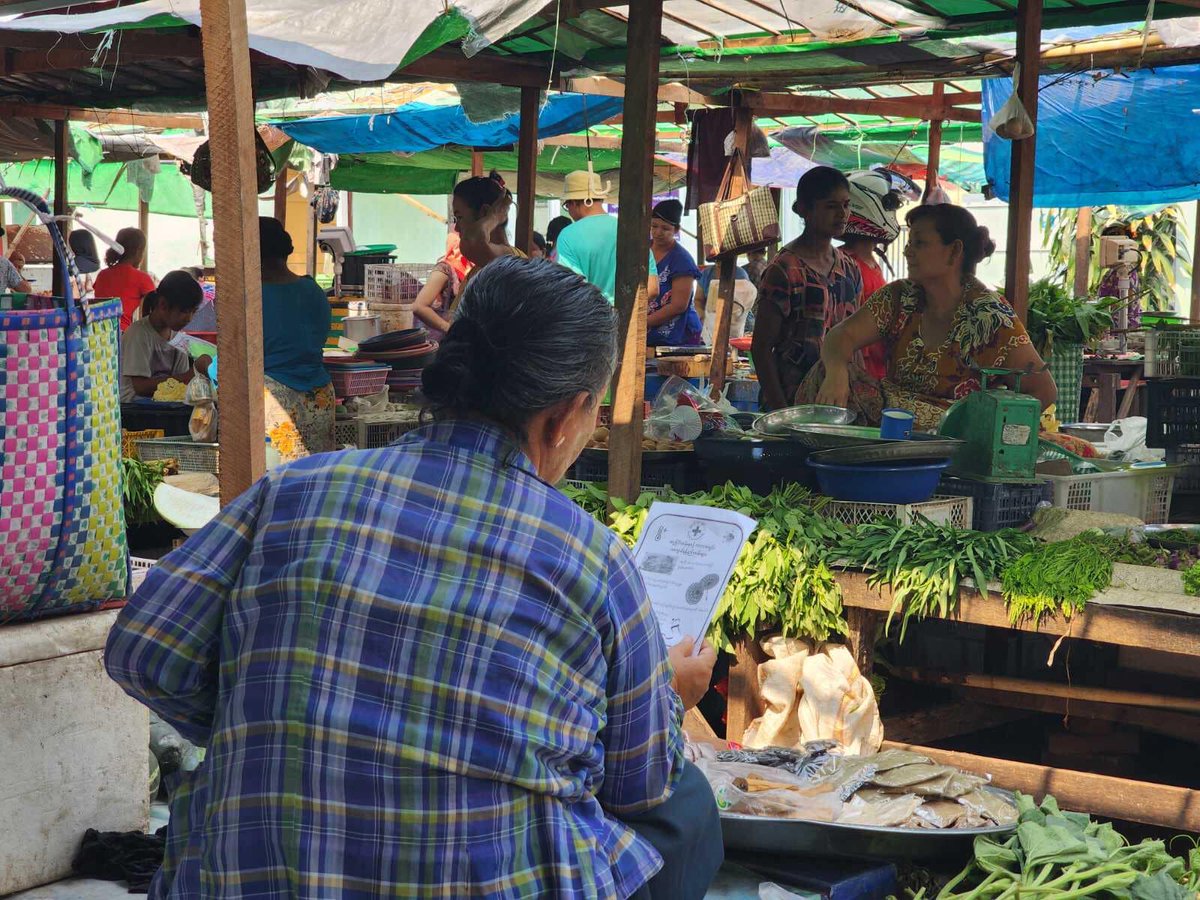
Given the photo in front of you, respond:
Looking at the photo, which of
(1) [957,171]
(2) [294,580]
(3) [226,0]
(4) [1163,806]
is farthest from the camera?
(1) [957,171]

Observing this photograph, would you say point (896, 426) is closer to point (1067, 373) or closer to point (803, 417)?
point (803, 417)

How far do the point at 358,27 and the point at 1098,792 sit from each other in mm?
3616

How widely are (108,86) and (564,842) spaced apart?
8405 millimetres

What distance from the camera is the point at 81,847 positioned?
3.02m

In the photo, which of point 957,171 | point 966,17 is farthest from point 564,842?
point 957,171

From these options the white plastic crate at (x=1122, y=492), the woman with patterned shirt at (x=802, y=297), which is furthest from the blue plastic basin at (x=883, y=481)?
the woman with patterned shirt at (x=802, y=297)

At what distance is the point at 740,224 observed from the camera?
819 cm

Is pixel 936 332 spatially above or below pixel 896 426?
above

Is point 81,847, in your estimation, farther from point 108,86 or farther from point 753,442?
point 108,86

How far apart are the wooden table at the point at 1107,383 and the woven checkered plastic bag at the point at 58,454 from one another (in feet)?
30.1

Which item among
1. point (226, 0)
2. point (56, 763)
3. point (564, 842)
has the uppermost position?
point (226, 0)

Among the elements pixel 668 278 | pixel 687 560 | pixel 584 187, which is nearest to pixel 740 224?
pixel 584 187

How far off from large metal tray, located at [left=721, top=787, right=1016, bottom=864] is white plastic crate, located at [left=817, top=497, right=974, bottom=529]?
1384 mm

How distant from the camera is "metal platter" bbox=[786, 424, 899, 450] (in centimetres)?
435
